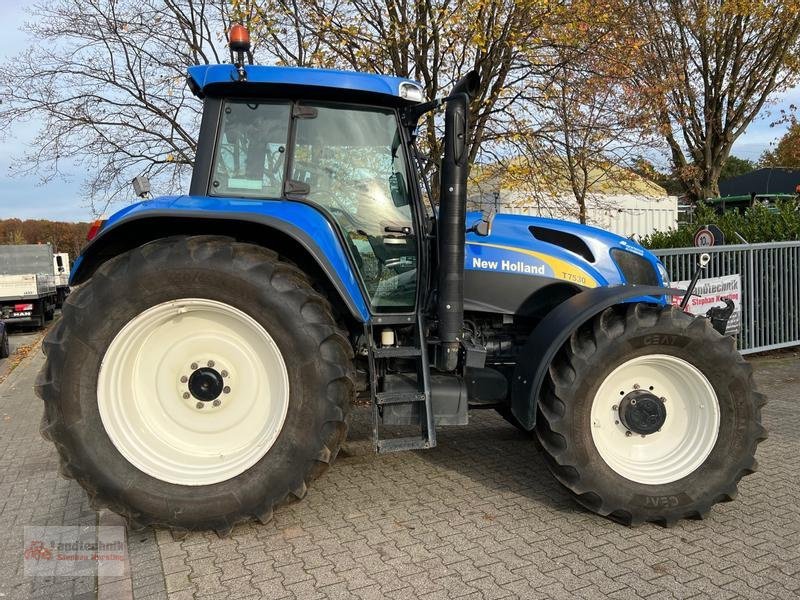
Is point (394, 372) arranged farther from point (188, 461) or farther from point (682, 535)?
point (682, 535)

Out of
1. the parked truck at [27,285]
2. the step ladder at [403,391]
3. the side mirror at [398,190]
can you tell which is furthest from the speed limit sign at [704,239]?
the parked truck at [27,285]

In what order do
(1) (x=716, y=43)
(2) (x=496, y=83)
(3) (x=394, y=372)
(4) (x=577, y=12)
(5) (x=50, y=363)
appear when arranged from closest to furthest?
(5) (x=50, y=363)
(3) (x=394, y=372)
(4) (x=577, y=12)
(2) (x=496, y=83)
(1) (x=716, y=43)

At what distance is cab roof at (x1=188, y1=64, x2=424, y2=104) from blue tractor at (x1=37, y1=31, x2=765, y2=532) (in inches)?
0.5

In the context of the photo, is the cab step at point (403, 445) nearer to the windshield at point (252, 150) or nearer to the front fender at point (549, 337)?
the front fender at point (549, 337)

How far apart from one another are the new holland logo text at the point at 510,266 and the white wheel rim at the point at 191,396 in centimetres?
139

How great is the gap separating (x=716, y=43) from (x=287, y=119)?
14697mm

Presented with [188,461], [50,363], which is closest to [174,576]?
[188,461]

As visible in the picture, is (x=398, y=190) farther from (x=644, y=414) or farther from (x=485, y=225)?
(x=644, y=414)

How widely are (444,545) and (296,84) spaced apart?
8.55ft

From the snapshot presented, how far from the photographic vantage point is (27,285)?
15.6 metres

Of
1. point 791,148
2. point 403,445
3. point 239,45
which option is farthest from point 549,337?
point 791,148

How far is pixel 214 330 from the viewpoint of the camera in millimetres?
3449

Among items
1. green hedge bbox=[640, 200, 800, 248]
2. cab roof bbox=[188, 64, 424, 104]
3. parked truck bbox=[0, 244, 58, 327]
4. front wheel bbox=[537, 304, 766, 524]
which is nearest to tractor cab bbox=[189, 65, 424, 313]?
cab roof bbox=[188, 64, 424, 104]

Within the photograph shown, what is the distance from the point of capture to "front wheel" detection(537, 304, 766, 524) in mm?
3365
